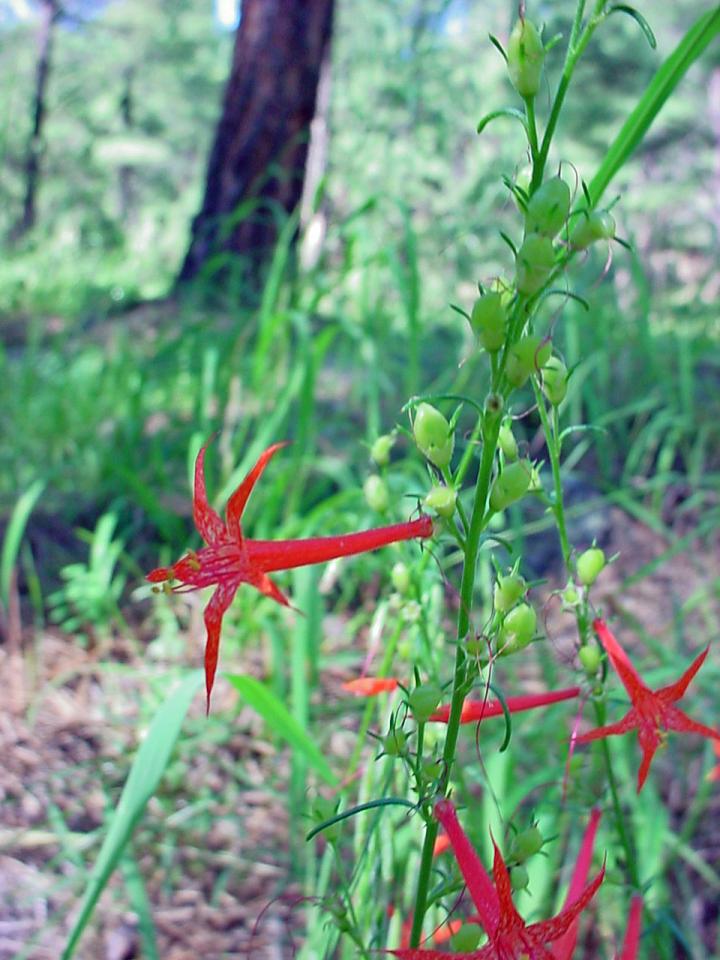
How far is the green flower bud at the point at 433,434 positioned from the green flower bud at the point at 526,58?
203 mm

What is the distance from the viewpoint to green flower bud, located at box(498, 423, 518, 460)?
0.62 metres

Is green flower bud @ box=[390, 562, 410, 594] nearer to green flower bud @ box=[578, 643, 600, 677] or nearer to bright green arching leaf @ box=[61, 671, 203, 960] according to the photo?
green flower bud @ box=[578, 643, 600, 677]

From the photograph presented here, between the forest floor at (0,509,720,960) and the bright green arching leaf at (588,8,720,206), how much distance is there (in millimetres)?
747

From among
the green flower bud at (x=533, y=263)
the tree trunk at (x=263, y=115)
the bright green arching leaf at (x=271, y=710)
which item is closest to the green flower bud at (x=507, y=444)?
the green flower bud at (x=533, y=263)

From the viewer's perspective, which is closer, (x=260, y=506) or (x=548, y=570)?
(x=260, y=506)

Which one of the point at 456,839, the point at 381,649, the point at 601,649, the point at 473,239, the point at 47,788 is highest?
the point at 473,239

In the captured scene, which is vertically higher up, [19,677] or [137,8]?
[137,8]

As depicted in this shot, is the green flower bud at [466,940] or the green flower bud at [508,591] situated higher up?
the green flower bud at [508,591]

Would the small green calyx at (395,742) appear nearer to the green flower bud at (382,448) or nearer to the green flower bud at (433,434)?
the green flower bud at (433,434)

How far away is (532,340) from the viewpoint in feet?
1.74

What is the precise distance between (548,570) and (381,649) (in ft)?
1.98

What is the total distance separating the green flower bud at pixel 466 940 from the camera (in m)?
0.59

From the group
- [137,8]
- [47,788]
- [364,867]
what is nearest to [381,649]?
[47,788]

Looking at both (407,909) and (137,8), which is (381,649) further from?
(137,8)
